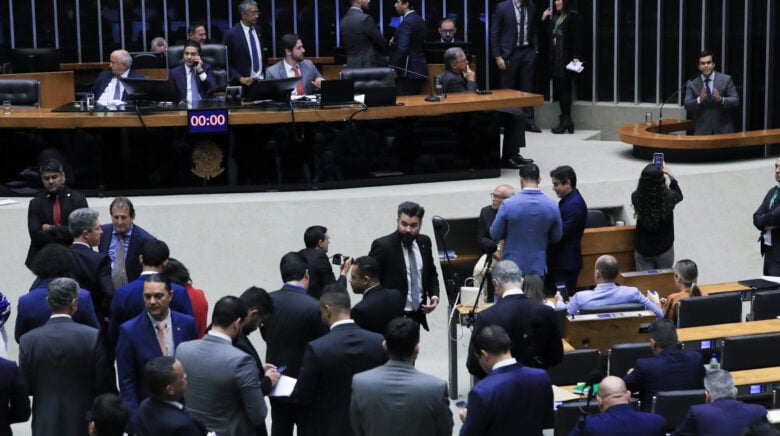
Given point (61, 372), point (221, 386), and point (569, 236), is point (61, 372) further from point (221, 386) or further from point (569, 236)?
point (569, 236)

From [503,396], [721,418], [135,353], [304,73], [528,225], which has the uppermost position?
[304,73]

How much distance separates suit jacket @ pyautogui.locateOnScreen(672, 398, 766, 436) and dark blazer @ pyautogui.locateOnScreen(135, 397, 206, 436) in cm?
235

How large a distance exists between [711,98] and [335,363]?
812 cm

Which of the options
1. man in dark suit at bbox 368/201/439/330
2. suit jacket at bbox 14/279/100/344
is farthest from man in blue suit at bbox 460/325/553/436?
man in dark suit at bbox 368/201/439/330

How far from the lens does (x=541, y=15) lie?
16203 mm

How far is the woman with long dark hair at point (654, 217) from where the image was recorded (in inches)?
394

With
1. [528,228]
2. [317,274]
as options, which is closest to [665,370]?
[317,274]

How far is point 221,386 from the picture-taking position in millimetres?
5930

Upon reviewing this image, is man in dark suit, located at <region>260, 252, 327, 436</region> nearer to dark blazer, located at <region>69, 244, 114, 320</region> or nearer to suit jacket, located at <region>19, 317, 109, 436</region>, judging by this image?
suit jacket, located at <region>19, 317, 109, 436</region>

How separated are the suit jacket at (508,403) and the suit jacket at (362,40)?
8422 millimetres

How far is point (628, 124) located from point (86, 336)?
33.0 feet

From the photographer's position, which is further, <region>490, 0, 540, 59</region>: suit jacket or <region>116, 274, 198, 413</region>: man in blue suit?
<region>490, 0, 540, 59</region>: suit jacket

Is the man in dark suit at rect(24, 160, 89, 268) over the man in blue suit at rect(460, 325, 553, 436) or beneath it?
over

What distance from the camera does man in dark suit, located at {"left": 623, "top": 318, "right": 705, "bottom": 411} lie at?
A: 7004 millimetres
